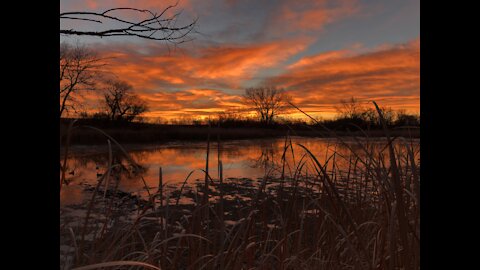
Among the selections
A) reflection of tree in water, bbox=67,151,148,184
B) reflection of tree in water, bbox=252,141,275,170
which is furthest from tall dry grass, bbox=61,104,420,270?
reflection of tree in water, bbox=67,151,148,184

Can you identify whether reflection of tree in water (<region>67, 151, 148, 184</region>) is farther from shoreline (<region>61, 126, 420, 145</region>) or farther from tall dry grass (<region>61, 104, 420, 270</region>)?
tall dry grass (<region>61, 104, 420, 270</region>)

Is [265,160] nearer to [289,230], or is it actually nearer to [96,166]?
[289,230]

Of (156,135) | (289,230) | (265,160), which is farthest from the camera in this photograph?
(156,135)

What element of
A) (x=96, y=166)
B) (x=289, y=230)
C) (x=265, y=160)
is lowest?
(x=96, y=166)

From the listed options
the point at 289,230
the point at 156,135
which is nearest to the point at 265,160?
the point at 289,230

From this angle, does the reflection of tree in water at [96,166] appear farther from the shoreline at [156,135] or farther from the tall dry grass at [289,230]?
the tall dry grass at [289,230]

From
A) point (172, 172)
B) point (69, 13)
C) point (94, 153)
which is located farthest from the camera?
point (94, 153)

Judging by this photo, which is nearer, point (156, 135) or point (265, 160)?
point (265, 160)

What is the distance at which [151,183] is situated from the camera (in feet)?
30.7

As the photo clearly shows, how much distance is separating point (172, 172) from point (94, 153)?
19.2 ft

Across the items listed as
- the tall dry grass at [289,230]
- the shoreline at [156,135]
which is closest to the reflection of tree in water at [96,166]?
the shoreline at [156,135]

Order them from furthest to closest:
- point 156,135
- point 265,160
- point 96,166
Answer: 1. point 156,135
2. point 96,166
3. point 265,160
